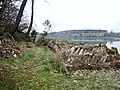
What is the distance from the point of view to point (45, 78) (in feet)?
24.3

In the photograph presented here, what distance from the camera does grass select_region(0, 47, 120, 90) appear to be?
6655 millimetres

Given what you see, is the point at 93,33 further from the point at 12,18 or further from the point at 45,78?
the point at 45,78

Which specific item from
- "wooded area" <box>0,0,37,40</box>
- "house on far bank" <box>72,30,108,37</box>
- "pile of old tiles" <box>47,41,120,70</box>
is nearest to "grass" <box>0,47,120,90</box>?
"pile of old tiles" <box>47,41,120,70</box>

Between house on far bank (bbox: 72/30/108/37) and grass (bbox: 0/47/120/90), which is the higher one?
house on far bank (bbox: 72/30/108/37)

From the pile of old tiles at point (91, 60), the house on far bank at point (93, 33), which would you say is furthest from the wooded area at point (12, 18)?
the house on far bank at point (93, 33)

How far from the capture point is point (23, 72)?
25.0 ft

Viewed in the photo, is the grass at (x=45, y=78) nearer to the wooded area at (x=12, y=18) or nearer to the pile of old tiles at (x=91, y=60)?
the pile of old tiles at (x=91, y=60)

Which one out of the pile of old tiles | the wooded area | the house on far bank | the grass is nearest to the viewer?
the grass

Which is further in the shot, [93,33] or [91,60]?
[93,33]

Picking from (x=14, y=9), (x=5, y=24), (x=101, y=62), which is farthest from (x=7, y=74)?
(x=14, y=9)

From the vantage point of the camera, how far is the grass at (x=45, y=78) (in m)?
6.65

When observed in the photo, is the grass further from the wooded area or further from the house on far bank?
the house on far bank

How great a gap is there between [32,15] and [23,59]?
510 inches

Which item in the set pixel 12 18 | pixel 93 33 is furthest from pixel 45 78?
pixel 93 33
